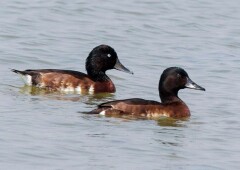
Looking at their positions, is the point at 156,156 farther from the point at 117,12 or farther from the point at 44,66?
the point at 117,12

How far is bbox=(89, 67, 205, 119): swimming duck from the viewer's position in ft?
45.2

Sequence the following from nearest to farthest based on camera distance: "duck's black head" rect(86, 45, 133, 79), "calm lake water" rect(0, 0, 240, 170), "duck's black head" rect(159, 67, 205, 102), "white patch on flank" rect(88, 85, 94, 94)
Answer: "calm lake water" rect(0, 0, 240, 170), "duck's black head" rect(159, 67, 205, 102), "white patch on flank" rect(88, 85, 94, 94), "duck's black head" rect(86, 45, 133, 79)

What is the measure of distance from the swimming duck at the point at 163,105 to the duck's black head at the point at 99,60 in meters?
2.10

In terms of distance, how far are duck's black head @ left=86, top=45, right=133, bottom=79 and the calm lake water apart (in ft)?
1.40

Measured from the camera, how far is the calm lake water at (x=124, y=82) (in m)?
11.4

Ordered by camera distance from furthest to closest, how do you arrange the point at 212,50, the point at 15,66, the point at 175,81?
1. the point at 212,50
2. the point at 15,66
3. the point at 175,81

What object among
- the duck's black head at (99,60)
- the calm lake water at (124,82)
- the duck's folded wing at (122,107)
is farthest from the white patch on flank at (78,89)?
the duck's folded wing at (122,107)

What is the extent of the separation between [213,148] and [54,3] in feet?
40.1

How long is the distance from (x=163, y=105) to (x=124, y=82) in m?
3.02

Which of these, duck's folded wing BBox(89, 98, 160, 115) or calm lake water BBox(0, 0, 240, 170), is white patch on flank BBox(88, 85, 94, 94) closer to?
calm lake water BBox(0, 0, 240, 170)

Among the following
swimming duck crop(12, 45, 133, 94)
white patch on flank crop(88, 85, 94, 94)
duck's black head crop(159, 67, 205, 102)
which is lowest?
white patch on flank crop(88, 85, 94, 94)

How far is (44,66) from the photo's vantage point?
17891 mm

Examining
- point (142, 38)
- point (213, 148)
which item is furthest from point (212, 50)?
point (213, 148)

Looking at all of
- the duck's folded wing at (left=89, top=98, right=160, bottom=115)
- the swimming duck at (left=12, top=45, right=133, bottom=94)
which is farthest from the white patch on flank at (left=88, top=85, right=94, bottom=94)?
the duck's folded wing at (left=89, top=98, right=160, bottom=115)
